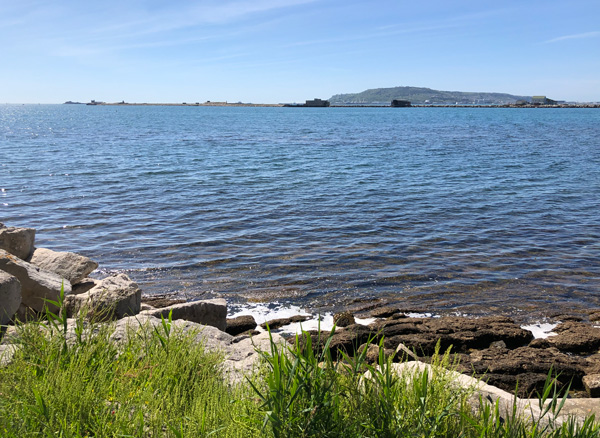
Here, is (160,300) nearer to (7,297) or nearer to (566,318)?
(7,297)

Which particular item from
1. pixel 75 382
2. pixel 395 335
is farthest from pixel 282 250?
pixel 75 382

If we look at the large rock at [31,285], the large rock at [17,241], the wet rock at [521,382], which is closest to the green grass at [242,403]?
the wet rock at [521,382]

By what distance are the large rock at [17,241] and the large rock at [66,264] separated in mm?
248

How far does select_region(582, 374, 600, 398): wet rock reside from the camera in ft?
24.3

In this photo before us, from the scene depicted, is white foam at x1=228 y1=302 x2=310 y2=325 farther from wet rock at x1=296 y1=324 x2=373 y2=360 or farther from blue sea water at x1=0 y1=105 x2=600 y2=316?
wet rock at x1=296 y1=324 x2=373 y2=360

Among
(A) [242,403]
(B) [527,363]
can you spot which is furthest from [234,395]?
(B) [527,363]

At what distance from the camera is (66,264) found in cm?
1074

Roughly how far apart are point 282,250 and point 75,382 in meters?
11.8

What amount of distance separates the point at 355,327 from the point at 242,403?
20.3 feet

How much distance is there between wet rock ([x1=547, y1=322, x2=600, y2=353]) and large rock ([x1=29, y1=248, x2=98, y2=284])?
31.7ft

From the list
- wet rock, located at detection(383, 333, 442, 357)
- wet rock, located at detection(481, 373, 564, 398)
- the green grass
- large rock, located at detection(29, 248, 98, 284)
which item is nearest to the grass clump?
the green grass

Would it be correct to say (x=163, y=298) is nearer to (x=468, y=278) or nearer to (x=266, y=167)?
(x=468, y=278)

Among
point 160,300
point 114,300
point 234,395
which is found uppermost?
point 234,395

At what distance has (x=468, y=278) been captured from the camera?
13.4 m
